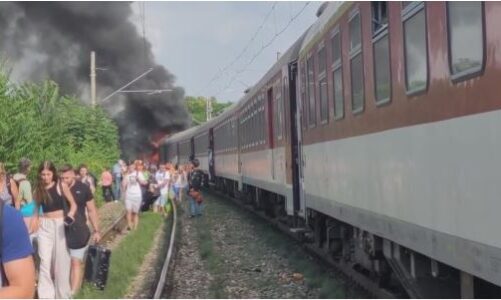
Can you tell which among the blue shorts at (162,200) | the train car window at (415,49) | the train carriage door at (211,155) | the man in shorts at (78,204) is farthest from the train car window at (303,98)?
the train carriage door at (211,155)

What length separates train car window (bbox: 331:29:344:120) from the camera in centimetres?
862

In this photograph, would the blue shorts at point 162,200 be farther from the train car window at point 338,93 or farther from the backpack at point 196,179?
the train car window at point 338,93

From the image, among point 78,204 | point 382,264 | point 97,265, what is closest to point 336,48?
point 382,264

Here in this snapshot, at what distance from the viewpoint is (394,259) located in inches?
292

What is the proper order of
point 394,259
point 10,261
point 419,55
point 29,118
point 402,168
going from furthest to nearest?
point 29,118
point 394,259
point 402,168
point 419,55
point 10,261

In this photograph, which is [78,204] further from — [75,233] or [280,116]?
[280,116]

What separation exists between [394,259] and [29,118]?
398 inches

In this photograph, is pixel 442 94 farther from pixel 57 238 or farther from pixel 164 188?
Answer: pixel 164 188

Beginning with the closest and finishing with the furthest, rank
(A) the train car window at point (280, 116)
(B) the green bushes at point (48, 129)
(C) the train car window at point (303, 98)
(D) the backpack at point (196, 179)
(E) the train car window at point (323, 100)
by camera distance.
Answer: (E) the train car window at point (323, 100)
(C) the train car window at point (303, 98)
(A) the train car window at point (280, 116)
(B) the green bushes at point (48, 129)
(D) the backpack at point (196, 179)

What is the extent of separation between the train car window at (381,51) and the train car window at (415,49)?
0.52 metres

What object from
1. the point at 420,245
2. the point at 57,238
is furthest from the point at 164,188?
the point at 420,245

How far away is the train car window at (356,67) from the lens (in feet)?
24.9

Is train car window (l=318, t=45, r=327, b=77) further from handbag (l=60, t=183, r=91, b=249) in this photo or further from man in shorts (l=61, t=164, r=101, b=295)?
handbag (l=60, t=183, r=91, b=249)

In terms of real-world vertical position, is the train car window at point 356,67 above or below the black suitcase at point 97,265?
above
